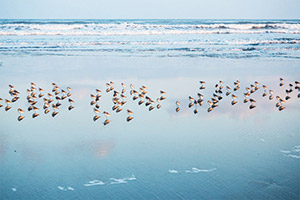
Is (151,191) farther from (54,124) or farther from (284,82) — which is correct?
(284,82)

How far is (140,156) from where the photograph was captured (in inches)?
254

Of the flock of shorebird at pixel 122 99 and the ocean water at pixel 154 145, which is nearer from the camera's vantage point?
the ocean water at pixel 154 145

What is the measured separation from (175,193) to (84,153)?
204cm

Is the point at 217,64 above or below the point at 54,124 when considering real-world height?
above

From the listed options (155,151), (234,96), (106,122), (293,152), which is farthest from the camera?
(234,96)

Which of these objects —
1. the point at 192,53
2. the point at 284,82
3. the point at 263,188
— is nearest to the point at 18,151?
the point at 263,188

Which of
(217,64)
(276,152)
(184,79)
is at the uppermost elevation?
(217,64)

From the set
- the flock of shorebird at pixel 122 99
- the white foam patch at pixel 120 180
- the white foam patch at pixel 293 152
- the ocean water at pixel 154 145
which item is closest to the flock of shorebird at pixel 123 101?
the flock of shorebird at pixel 122 99

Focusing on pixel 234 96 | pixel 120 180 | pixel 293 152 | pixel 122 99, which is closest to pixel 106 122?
pixel 122 99

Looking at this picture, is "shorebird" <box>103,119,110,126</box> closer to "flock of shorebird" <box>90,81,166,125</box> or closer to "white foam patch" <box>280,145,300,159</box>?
"flock of shorebird" <box>90,81,166,125</box>

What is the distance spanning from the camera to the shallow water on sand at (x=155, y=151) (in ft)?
17.5

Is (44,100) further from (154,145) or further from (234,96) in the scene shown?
(234,96)

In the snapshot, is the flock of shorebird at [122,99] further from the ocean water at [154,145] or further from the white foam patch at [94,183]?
the white foam patch at [94,183]

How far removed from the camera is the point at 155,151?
6.69m
